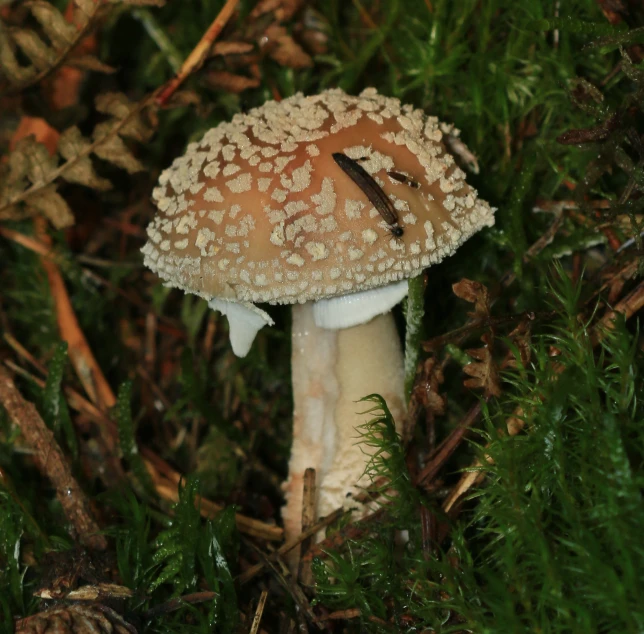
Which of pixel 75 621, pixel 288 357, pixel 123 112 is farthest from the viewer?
pixel 288 357

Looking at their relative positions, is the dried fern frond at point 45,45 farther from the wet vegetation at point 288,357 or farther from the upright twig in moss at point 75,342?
the upright twig in moss at point 75,342

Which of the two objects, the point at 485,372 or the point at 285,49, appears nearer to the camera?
the point at 485,372

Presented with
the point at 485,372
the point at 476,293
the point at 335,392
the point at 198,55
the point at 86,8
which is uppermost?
the point at 86,8

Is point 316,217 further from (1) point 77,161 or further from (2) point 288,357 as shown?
(1) point 77,161

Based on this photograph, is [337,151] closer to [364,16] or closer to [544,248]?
[544,248]

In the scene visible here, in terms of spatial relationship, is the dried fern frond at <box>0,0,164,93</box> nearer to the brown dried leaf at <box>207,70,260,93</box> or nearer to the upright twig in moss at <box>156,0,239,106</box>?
the upright twig in moss at <box>156,0,239,106</box>

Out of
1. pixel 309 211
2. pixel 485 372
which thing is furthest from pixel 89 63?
pixel 485 372

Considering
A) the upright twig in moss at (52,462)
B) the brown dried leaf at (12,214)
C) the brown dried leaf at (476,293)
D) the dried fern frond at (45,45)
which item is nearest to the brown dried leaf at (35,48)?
the dried fern frond at (45,45)
